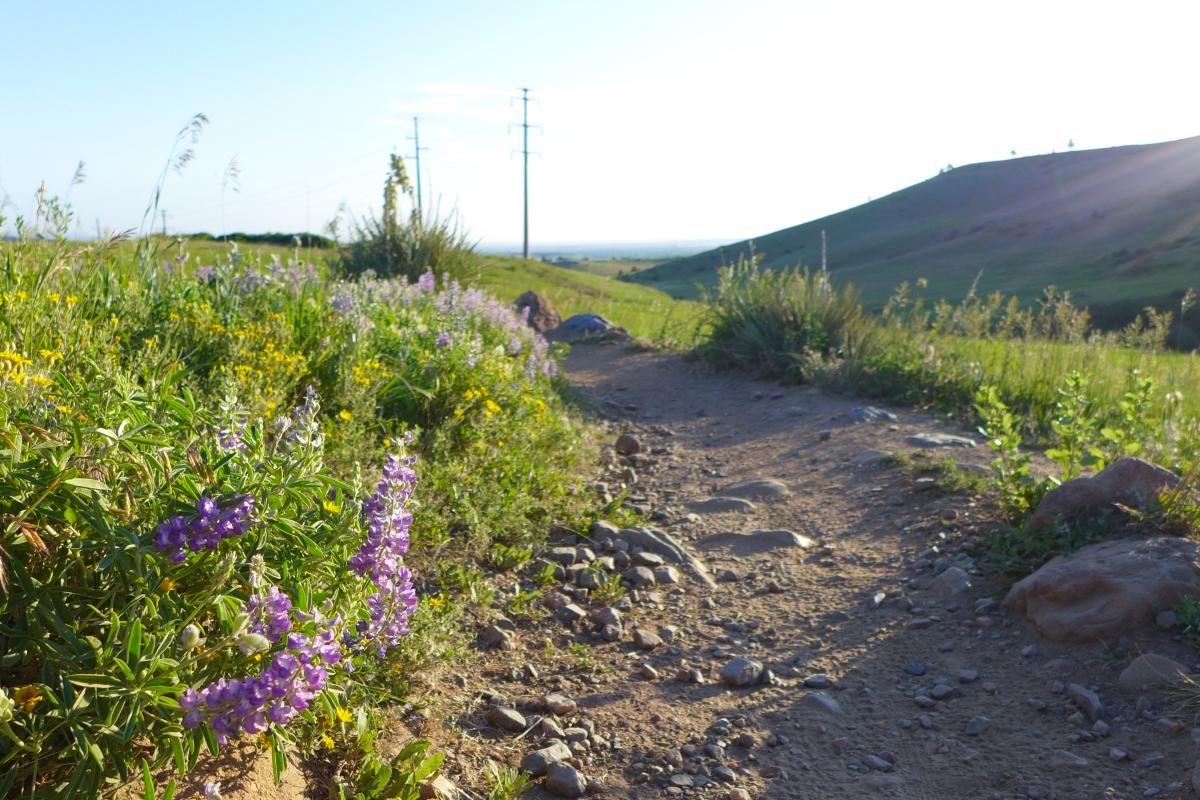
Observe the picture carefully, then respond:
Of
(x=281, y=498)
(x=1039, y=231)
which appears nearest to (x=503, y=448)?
(x=281, y=498)

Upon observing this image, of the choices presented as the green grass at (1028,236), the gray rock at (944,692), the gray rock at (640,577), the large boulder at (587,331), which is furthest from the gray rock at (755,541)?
the green grass at (1028,236)

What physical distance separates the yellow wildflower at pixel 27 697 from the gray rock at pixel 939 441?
5348 mm

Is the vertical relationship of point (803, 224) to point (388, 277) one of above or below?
above

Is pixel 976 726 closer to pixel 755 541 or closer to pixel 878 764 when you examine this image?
pixel 878 764

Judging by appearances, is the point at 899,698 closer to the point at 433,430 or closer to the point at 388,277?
the point at 433,430

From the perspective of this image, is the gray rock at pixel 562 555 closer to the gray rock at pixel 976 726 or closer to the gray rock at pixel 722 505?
the gray rock at pixel 722 505

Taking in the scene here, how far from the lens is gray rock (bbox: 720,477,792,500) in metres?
5.44

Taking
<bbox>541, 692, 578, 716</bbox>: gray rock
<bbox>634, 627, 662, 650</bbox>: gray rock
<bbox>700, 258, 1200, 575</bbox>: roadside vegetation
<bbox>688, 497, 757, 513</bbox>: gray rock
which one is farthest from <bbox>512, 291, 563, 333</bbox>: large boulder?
<bbox>541, 692, 578, 716</bbox>: gray rock

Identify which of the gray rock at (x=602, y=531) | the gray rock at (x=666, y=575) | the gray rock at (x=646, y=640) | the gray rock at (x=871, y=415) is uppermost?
the gray rock at (x=871, y=415)

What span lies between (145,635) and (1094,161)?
220 ft

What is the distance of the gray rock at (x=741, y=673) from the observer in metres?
3.23

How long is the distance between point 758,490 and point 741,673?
238cm

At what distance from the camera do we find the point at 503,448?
199 inches

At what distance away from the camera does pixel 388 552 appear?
7.39ft
